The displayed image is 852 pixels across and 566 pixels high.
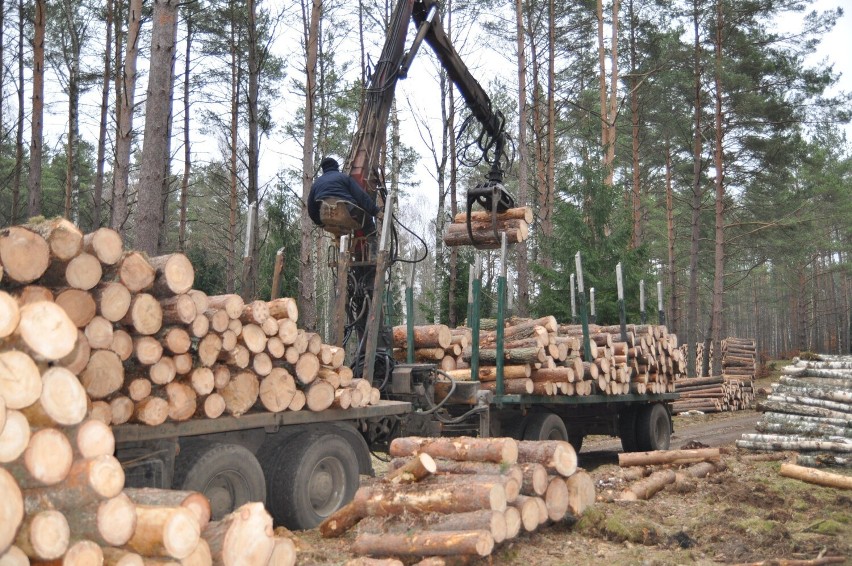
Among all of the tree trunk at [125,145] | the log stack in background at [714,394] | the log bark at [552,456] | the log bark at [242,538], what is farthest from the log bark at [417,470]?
the log stack in background at [714,394]

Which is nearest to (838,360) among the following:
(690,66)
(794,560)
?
(794,560)

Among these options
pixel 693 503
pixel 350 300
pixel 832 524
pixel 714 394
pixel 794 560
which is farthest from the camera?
→ pixel 714 394

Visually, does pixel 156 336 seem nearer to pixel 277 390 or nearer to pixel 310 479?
pixel 277 390

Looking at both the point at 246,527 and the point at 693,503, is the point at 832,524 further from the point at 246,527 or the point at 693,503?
the point at 246,527

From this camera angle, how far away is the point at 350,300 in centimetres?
869

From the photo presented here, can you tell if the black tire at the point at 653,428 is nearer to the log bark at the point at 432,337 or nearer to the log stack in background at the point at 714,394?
the log bark at the point at 432,337

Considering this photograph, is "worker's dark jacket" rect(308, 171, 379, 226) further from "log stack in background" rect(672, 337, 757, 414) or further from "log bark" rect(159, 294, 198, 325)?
"log stack in background" rect(672, 337, 757, 414)

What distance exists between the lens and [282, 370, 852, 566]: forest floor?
5.58 meters

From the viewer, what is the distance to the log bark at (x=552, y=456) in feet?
20.5

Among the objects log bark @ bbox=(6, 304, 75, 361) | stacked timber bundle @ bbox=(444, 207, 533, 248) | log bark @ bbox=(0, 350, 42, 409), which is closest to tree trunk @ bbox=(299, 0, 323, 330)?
stacked timber bundle @ bbox=(444, 207, 533, 248)

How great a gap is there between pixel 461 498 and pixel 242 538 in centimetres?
171

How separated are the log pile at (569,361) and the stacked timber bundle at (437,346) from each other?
160 mm

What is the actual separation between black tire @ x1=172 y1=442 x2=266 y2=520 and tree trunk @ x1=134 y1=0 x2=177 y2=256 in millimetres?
3529

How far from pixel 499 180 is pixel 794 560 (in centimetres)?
627
